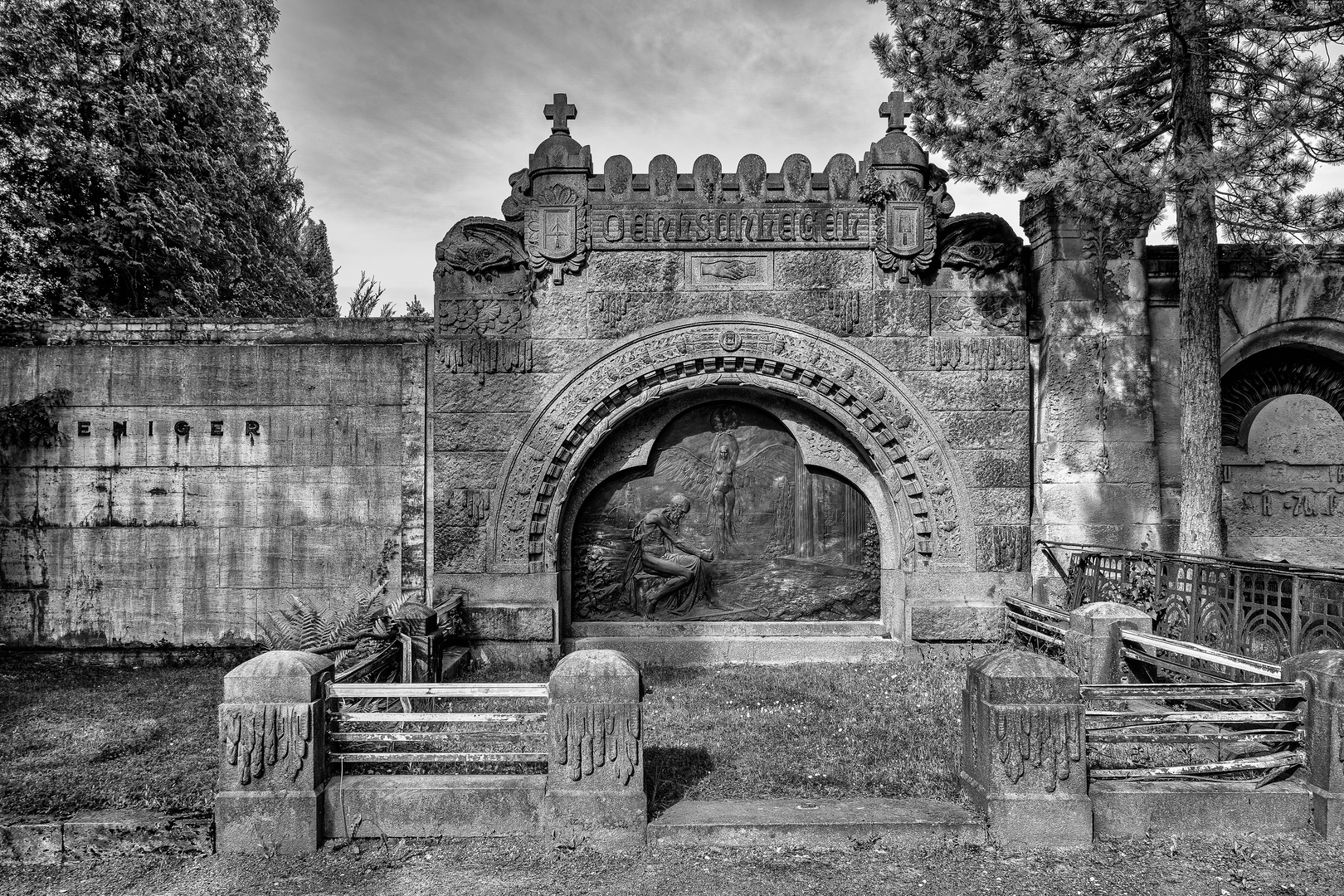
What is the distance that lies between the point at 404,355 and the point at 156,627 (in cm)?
401

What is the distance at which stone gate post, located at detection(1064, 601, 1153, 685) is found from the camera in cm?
691

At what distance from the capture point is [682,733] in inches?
255

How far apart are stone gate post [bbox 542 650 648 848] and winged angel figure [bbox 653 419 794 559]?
4.59m

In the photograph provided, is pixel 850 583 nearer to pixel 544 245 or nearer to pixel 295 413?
pixel 544 245

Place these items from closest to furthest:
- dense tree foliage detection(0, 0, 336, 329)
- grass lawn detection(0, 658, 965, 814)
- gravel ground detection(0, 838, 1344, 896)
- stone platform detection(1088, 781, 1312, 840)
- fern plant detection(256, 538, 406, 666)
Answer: gravel ground detection(0, 838, 1344, 896)
stone platform detection(1088, 781, 1312, 840)
grass lawn detection(0, 658, 965, 814)
fern plant detection(256, 538, 406, 666)
dense tree foliage detection(0, 0, 336, 329)

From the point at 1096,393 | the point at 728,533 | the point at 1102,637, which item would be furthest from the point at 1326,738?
the point at 728,533

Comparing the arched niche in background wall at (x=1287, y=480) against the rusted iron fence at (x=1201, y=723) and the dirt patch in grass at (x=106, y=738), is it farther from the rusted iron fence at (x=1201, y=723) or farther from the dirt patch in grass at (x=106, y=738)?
the dirt patch in grass at (x=106, y=738)

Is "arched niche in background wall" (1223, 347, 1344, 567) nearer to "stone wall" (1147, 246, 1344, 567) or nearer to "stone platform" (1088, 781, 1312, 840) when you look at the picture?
"stone wall" (1147, 246, 1344, 567)

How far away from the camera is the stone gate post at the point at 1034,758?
15.5 ft

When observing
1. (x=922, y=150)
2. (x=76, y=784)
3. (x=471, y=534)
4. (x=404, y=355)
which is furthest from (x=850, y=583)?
(x=76, y=784)

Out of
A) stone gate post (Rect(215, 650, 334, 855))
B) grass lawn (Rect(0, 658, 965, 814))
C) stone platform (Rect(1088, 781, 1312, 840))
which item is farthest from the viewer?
grass lawn (Rect(0, 658, 965, 814))

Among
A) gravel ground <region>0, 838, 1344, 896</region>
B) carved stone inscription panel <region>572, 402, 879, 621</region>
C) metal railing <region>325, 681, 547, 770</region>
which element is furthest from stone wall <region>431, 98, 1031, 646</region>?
gravel ground <region>0, 838, 1344, 896</region>

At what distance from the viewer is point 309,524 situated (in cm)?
907

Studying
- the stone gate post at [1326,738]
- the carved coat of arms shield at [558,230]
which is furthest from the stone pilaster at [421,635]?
the stone gate post at [1326,738]
